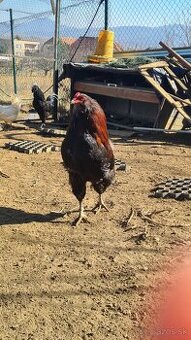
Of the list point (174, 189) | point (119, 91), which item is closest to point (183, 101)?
point (119, 91)

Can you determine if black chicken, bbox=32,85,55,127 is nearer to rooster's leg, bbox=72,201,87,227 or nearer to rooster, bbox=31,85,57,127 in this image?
rooster, bbox=31,85,57,127

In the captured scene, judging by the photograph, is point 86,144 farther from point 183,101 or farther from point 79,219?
point 183,101

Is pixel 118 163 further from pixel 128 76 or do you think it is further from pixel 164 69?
pixel 128 76

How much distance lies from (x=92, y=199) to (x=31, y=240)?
1287 millimetres

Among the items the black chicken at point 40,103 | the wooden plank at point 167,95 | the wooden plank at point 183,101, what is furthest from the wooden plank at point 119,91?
the black chicken at point 40,103

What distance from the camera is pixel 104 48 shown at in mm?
10859

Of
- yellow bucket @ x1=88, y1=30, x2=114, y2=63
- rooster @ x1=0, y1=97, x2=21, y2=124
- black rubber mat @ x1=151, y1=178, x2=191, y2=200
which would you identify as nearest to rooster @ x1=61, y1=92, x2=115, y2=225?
black rubber mat @ x1=151, y1=178, x2=191, y2=200

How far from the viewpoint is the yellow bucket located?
10.6m

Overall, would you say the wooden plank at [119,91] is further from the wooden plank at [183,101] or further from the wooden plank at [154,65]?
the wooden plank at [154,65]

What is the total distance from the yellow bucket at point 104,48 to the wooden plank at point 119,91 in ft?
2.28

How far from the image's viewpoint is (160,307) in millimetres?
2865

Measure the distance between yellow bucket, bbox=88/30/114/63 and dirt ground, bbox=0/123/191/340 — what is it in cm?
540

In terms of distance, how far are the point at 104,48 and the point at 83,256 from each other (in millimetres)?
8112

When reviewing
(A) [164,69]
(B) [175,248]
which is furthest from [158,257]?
(A) [164,69]
